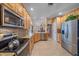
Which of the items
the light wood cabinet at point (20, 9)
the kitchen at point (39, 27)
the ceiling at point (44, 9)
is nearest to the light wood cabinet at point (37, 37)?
the kitchen at point (39, 27)

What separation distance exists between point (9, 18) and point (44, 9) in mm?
525

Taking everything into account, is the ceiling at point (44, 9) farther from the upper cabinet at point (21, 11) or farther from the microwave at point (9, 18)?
the microwave at point (9, 18)

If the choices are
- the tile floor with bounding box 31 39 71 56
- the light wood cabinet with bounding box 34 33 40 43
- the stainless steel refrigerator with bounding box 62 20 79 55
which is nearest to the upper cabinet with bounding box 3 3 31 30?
the light wood cabinet with bounding box 34 33 40 43

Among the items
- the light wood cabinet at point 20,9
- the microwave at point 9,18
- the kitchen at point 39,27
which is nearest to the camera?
the microwave at point 9,18

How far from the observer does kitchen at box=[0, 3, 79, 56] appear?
162 centimetres

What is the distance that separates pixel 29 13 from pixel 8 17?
1.20 ft

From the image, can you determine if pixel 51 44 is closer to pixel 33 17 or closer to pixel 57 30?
pixel 57 30

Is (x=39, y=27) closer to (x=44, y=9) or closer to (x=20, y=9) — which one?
(x=44, y=9)

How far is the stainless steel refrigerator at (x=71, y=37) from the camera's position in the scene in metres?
1.73

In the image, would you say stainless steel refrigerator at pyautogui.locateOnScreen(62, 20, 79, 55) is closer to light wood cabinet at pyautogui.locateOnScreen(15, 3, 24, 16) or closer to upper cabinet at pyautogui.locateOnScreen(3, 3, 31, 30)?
upper cabinet at pyautogui.locateOnScreen(3, 3, 31, 30)

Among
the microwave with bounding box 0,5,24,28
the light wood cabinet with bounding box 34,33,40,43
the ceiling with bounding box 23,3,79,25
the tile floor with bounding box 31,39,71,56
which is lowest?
the tile floor with bounding box 31,39,71,56

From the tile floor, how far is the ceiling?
1.15ft

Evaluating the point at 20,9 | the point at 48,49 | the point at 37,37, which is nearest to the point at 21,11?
the point at 20,9

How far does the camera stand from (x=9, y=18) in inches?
61.7
